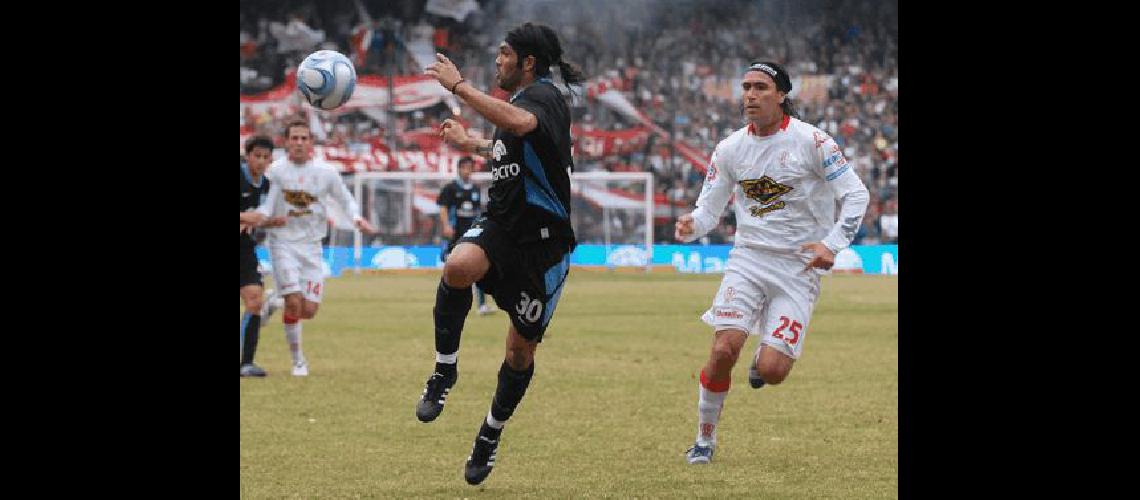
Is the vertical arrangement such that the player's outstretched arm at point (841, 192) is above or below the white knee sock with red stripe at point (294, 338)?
above

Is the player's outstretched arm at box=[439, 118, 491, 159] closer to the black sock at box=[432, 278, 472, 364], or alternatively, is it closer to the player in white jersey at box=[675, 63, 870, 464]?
the black sock at box=[432, 278, 472, 364]

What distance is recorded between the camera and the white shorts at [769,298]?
8773 mm

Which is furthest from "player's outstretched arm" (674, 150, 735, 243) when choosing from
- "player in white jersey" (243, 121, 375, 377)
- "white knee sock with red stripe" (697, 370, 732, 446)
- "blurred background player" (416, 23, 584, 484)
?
"player in white jersey" (243, 121, 375, 377)

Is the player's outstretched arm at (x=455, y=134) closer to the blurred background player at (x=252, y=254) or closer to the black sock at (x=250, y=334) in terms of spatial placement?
the blurred background player at (x=252, y=254)

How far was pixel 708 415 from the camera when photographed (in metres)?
8.82

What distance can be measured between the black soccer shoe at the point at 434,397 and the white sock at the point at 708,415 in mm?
1881

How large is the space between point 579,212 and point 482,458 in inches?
1183

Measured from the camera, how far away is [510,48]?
7.48 meters

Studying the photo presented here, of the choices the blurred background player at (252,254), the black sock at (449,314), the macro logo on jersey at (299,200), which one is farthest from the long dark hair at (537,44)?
the macro logo on jersey at (299,200)
